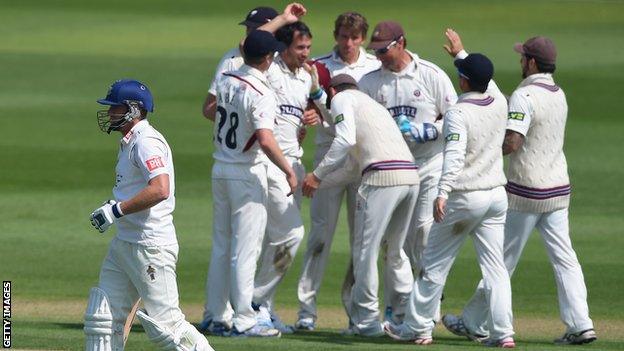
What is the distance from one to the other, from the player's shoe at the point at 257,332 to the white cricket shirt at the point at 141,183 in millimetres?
2011

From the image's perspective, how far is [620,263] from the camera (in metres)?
12.9

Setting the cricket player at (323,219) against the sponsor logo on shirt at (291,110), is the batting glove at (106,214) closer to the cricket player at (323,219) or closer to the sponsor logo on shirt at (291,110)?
the sponsor logo on shirt at (291,110)

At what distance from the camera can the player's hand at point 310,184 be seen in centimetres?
966

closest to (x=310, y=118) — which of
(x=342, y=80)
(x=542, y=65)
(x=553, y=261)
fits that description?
(x=342, y=80)

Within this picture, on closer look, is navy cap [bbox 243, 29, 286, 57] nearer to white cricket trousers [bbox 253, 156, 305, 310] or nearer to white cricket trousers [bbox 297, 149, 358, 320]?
white cricket trousers [bbox 253, 156, 305, 310]

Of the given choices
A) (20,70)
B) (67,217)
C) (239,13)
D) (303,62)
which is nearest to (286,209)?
(303,62)

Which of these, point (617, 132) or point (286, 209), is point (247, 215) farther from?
point (617, 132)

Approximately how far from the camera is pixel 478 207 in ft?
30.5

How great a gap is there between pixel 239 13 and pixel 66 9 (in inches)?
127

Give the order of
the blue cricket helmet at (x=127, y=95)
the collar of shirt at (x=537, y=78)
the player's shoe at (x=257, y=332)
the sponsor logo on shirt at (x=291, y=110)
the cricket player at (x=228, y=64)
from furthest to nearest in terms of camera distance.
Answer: the sponsor logo on shirt at (x=291, y=110) → the cricket player at (x=228, y=64) → the collar of shirt at (x=537, y=78) → the player's shoe at (x=257, y=332) → the blue cricket helmet at (x=127, y=95)

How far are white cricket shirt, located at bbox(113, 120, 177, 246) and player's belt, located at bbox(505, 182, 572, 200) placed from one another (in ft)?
9.54

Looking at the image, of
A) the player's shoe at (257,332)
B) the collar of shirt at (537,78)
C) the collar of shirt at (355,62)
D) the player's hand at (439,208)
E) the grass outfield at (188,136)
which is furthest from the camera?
the grass outfield at (188,136)

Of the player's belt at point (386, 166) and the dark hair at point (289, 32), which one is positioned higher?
the dark hair at point (289, 32)

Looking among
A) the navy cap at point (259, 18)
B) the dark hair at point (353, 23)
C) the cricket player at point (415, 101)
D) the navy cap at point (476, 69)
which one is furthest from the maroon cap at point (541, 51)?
the navy cap at point (259, 18)
